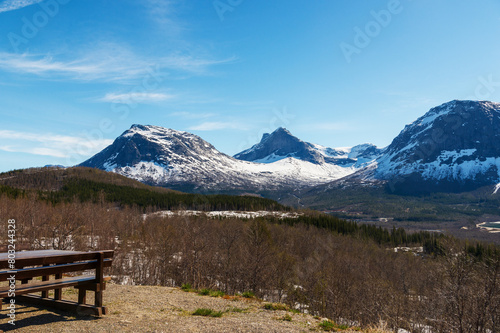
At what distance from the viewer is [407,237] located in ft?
608

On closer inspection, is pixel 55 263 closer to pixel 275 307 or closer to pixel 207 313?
pixel 207 313

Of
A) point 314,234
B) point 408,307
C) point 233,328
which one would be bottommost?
point 408,307

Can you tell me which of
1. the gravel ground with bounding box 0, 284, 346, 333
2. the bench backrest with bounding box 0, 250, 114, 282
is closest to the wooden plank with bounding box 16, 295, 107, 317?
the gravel ground with bounding box 0, 284, 346, 333

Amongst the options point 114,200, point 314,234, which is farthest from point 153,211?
point 314,234

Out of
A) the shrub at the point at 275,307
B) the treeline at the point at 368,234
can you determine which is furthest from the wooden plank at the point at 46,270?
the treeline at the point at 368,234

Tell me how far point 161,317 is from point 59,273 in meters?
4.76

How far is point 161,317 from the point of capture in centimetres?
1475

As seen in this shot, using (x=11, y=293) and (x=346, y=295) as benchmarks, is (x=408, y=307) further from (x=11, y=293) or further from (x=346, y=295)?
(x=11, y=293)

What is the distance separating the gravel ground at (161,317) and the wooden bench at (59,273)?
39 cm

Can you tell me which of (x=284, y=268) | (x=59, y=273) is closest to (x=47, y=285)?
(x=59, y=273)

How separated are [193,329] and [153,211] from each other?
592 feet

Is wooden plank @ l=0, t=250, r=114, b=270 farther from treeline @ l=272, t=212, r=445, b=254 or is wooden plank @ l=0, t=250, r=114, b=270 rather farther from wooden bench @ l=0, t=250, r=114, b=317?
treeline @ l=272, t=212, r=445, b=254

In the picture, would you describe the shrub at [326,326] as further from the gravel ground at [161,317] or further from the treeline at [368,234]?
the treeline at [368,234]

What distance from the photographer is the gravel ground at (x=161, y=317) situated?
41.3ft
